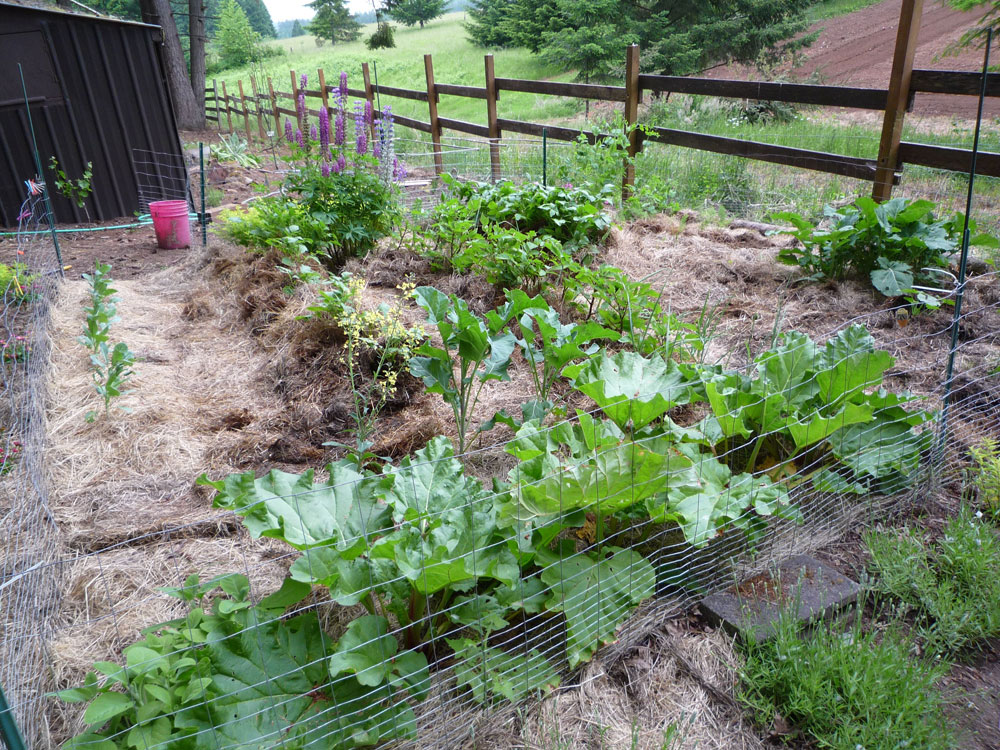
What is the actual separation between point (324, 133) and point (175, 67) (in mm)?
12040

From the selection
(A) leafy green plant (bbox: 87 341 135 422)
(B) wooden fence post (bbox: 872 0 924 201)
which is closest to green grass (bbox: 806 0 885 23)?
(B) wooden fence post (bbox: 872 0 924 201)

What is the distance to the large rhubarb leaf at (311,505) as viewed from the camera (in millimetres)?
1729

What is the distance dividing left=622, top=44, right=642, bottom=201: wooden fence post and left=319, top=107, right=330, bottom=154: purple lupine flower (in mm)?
2852

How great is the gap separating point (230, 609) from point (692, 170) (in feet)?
23.8

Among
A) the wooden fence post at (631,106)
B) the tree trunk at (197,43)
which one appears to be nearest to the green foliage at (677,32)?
the tree trunk at (197,43)

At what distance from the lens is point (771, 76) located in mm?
18156

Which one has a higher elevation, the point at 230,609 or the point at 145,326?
the point at 230,609

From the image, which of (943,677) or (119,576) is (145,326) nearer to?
(119,576)

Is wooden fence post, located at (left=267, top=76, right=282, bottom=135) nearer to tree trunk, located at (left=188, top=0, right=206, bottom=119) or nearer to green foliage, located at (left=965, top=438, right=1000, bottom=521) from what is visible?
tree trunk, located at (left=188, top=0, right=206, bottom=119)

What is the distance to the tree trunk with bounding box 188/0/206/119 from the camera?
658 inches

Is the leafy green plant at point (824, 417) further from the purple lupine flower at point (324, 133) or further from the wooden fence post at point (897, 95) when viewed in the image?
the purple lupine flower at point (324, 133)


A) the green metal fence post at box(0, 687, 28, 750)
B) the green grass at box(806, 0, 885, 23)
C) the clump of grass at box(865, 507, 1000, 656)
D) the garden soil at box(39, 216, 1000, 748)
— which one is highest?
the green grass at box(806, 0, 885, 23)

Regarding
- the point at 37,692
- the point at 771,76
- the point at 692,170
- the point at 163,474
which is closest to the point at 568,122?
the point at 771,76

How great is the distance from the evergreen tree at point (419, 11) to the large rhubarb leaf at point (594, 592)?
39.1 meters
